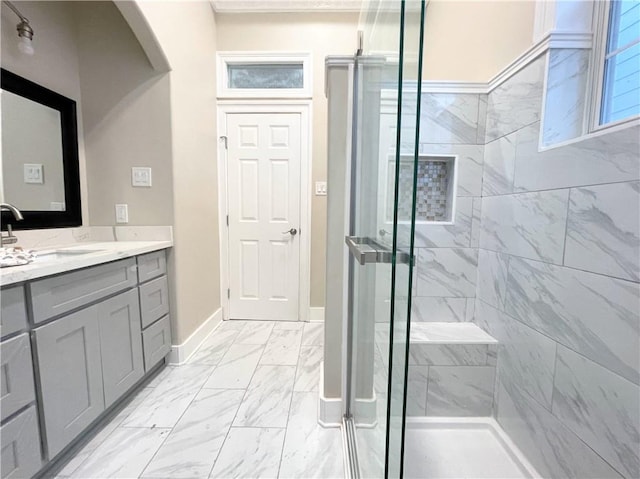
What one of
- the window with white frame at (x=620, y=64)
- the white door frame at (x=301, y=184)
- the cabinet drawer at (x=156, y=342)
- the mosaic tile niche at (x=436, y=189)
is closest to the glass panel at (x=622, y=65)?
the window with white frame at (x=620, y=64)

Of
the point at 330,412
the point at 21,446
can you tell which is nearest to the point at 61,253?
the point at 21,446

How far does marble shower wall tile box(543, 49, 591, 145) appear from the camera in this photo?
1.21 metres

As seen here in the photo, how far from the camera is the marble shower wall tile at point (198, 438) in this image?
1191 mm

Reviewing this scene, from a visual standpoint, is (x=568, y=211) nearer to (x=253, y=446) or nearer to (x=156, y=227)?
(x=253, y=446)

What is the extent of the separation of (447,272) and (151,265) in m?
1.89

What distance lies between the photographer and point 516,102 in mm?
1458

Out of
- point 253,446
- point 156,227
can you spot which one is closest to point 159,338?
point 156,227

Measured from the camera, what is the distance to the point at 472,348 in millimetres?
1524

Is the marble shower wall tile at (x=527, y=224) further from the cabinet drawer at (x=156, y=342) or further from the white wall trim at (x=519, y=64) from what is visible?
the cabinet drawer at (x=156, y=342)

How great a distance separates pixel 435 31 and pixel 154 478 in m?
2.90

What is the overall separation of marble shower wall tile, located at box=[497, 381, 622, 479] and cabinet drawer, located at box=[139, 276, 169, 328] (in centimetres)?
206

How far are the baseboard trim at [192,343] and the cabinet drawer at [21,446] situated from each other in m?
0.95

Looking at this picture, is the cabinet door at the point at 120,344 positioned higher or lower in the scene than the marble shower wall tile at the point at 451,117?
lower

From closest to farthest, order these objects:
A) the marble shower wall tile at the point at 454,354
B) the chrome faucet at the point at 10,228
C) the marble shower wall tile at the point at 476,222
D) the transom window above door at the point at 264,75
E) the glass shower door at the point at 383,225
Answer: the glass shower door at the point at 383,225 → the chrome faucet at the point at 10,228 → the marble shower wall tile at the point at 454,354 → the marble shower wall tile at the point at 476,222 → the transom window above door at the point at 264,75
